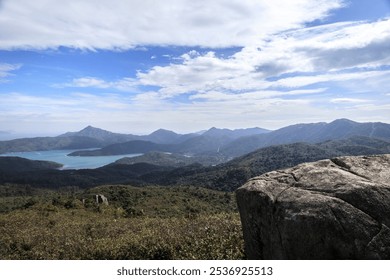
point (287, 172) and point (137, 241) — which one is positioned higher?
point (287, 172)

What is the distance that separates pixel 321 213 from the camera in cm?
782

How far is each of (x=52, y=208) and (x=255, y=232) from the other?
38017mm

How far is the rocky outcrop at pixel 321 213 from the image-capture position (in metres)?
7.59

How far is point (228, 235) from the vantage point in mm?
13070

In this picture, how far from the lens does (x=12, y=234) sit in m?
18.6

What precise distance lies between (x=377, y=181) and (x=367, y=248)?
6.67 feet

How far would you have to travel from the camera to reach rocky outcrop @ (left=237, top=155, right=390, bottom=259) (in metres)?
7.59

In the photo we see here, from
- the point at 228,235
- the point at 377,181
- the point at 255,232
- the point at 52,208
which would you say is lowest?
the point at 52,208

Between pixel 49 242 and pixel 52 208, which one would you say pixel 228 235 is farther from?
pixel 52 208

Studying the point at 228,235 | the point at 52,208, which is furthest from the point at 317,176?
the point at 52,208

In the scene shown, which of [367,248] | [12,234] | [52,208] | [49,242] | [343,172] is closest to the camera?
[367,248]

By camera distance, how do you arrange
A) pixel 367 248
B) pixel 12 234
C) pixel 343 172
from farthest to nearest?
pixel 12 234 < pixel 343 172 < pixel 367 248
